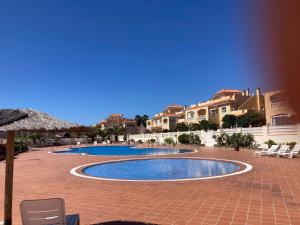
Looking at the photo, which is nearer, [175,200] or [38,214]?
[38,214]

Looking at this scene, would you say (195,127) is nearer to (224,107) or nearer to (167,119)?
(224,107)

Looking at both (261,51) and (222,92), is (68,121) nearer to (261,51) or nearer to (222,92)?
(261,51)

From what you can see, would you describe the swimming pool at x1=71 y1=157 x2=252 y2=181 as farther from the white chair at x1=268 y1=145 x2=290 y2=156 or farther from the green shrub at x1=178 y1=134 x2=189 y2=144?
the green shrub at x1=178 y1=134 x2=189 y2=144

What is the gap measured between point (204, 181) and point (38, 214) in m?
7.36

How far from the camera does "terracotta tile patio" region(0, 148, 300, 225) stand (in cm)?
671

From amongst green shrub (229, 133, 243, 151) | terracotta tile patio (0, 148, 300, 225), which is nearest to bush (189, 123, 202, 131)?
green shrub (229, 133, 243, 151)

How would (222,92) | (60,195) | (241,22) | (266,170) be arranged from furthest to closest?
(222,92)
(266,170)
(60,195)
(241,22)

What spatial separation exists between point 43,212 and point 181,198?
14.4 feet

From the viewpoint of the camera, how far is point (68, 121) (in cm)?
794

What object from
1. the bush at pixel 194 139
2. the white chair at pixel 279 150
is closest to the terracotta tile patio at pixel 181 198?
the white chair at pixel 279 150

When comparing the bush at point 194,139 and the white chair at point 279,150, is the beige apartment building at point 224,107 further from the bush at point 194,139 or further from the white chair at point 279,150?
the white chair at point 279,150

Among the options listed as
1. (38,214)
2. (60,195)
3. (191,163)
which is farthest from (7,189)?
(191,163)

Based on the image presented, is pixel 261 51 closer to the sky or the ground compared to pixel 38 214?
closer to the sky

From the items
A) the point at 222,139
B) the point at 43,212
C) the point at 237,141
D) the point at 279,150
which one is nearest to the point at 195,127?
the point at 222,139
